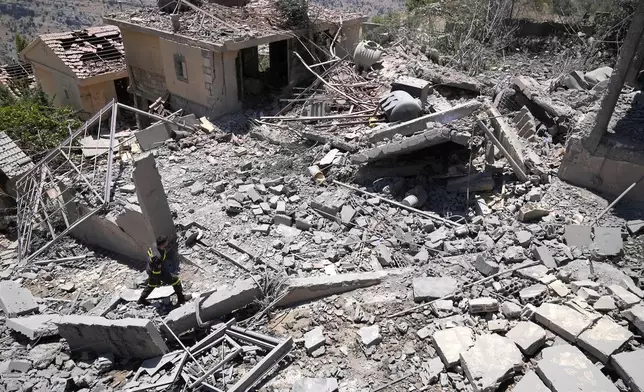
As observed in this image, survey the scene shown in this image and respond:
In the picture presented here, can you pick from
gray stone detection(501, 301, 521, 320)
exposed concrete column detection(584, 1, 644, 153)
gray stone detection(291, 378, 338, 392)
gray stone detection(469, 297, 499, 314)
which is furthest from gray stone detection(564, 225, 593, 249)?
gray stone detection(291, 378, 338, 392)

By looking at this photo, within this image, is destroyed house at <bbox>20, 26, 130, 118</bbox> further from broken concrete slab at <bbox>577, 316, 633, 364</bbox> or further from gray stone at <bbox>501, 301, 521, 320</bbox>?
broken concrete slab at <bbox>577, 316, 633, 364</bbox>

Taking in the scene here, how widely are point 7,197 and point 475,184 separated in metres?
11.5

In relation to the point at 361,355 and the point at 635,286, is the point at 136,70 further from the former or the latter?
the point at 635,286

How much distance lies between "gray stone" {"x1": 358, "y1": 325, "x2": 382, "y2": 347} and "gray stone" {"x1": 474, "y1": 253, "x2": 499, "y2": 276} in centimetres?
178

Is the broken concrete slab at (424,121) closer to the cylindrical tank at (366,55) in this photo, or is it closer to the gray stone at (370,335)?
the cylindrical tank at (366,55)

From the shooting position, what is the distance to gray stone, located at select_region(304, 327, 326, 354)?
5234 millimetres

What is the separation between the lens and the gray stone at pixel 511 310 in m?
5.17

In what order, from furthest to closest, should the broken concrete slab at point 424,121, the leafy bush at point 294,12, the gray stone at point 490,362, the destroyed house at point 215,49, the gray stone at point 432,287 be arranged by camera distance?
1. the leafy bush at point 294,12
2. the destroyed house at point 215,49
3. the broken concrete slab at point 424,121
4. the gray stone at point 432,287
5. the gray stone at point 490,362

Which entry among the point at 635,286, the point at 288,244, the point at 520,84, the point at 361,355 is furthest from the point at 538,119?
the point at 361,355

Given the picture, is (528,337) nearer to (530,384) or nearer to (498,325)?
(498,325)

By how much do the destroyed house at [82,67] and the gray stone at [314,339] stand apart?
15.9 m

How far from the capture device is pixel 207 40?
11758 millimetres

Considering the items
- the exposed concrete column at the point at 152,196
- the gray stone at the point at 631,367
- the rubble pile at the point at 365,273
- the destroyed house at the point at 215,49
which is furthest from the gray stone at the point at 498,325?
the destroyed house at the point at 215,49

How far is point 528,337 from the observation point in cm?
476
